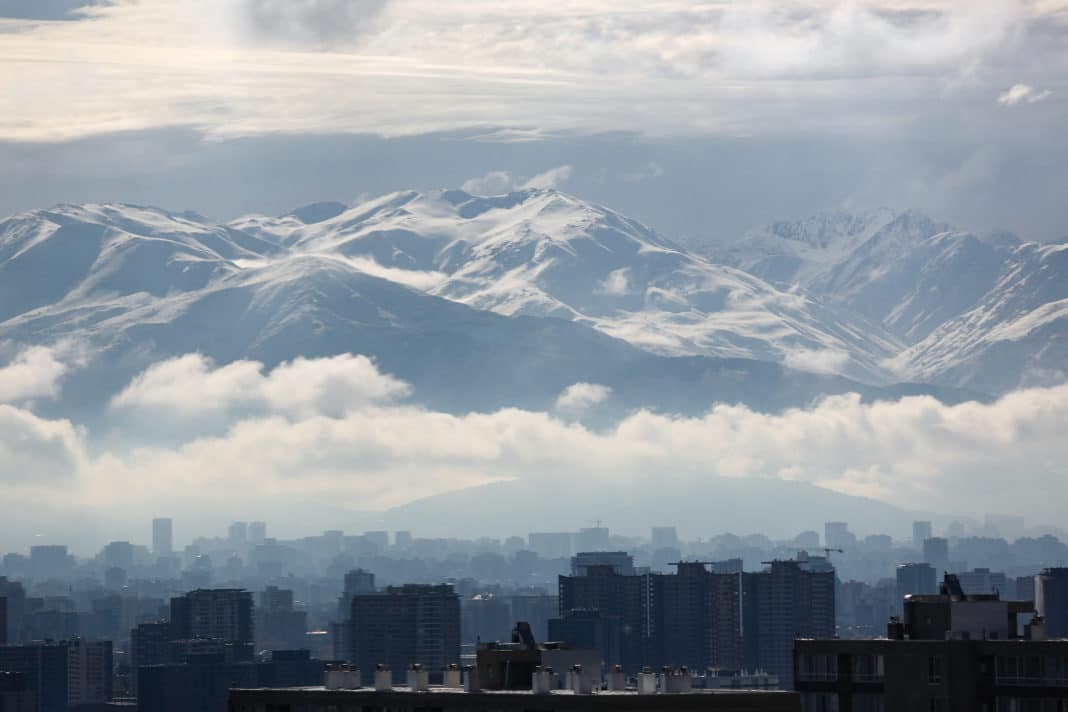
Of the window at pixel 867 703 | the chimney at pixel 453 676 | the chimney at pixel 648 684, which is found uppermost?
the chimney at pixel 453 676

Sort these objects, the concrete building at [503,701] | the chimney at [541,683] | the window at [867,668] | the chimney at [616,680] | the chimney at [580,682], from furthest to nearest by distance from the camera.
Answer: the window at [867,668] < the chimney at [616,680] < the chimney at [541,683] < the chimney at [580,682] < the concrete building at [503,701]

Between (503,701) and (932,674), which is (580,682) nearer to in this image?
(503,701)

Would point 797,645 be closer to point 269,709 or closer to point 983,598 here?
point 983,598

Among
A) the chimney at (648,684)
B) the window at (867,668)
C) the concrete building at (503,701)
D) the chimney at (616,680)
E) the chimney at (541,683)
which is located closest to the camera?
the concrete building at (503,701)

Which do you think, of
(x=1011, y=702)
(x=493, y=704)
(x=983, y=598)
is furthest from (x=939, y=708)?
(x=493, y=704)

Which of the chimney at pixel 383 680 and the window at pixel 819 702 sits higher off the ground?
the chimney at pixel 383 680

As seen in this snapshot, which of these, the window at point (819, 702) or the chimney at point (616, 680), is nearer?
the chimney at point (616, 680)

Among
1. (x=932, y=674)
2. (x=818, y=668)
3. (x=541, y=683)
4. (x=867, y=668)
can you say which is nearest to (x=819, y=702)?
(x=818, y=668)

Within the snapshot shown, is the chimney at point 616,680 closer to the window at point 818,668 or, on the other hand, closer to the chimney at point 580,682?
the chimney at point 580,682

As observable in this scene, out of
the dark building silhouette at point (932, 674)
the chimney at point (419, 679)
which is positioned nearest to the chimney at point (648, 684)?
the chimney at point (419, 679)
